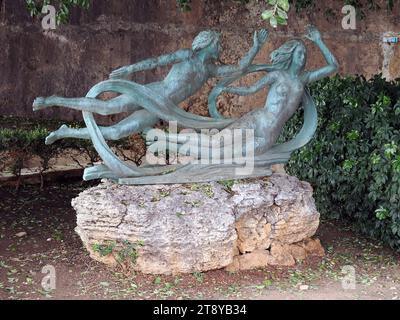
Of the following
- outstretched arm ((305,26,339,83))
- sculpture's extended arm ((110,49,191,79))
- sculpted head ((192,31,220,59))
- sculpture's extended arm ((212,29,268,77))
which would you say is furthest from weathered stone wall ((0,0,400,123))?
sculpture's extended arm ((110,49,191,79))

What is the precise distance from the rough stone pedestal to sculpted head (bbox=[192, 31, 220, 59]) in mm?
1322

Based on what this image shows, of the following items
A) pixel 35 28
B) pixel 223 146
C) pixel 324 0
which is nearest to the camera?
pixel 223 146

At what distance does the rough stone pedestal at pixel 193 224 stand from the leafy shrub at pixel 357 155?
89cm

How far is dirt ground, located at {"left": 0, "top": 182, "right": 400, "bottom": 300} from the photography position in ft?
18.4

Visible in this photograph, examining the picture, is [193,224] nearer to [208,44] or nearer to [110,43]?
[208,44]

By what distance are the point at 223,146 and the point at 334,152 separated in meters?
1.68

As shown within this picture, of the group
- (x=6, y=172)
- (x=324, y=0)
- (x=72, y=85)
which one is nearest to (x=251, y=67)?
(x=6, y=172)

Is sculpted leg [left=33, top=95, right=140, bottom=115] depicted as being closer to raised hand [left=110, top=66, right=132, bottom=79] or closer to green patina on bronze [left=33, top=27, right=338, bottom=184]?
green patina on bronze [left=33, top=27, right=338, bottom=184]

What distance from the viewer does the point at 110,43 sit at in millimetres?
11812

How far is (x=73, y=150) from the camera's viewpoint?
9.21 metres

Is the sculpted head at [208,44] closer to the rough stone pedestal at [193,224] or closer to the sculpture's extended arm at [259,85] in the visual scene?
the sculpture's extended arm at [259,85]

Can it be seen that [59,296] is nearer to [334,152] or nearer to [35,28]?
[334,152]

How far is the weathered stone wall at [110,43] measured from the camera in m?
11.4

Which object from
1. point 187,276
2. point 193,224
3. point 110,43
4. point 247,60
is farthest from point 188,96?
point 110,43
